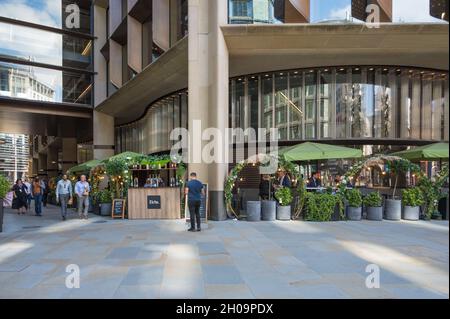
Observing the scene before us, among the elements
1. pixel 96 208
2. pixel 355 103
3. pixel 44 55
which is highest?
pixel 44 55

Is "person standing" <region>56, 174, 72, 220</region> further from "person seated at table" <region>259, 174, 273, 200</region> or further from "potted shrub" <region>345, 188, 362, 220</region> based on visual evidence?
"potted shrub" <region>345, 188, 362, 220</region>

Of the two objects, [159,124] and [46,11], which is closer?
[159,124]

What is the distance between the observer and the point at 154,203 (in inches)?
534

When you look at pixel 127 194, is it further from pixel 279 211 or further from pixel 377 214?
pixel 377 214

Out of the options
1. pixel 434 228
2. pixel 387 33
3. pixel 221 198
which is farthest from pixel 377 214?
pixel 387 33

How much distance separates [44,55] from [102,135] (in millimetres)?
6996

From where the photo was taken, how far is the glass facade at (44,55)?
906 inches

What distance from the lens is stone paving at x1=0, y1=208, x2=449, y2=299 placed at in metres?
5.20

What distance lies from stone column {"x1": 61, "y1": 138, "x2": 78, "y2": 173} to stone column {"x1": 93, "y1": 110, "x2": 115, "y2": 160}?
47.6 feet

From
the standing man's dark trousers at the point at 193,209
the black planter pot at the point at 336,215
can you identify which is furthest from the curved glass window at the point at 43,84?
the black planter pot at the point at 336,215

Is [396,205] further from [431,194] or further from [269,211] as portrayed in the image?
[269,211]

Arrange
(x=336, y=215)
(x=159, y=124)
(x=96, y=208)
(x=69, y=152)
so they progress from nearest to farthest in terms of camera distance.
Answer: (x=336, y=215) < (x=96, y=208) < (x=159, y=124) < (x=69, y=152)

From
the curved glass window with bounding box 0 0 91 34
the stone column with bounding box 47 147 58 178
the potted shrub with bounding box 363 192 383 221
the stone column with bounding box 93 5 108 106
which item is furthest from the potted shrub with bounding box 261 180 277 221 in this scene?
the stone column with bounding box 47 147 58 178

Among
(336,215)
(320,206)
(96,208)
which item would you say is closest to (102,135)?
(96,208)
